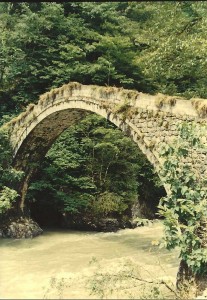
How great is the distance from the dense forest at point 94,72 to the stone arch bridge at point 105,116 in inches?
27.2

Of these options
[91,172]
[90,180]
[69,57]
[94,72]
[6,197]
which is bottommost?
[6,197]

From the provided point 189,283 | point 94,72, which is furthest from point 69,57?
point 189,283

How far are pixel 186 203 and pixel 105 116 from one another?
3411 millimetres

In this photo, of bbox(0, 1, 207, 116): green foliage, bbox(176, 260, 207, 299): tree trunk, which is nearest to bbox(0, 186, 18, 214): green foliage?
bbox(0, 1, 207, 116): green foliage

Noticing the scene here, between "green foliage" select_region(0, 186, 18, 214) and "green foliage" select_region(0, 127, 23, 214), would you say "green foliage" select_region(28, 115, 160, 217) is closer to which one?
"green foliage" select_region(0, 127, 23, 214)

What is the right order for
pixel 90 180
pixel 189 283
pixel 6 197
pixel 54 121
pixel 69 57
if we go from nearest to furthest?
pixel 189 283
pixel 6 197
pixel 54 121
pixel 90 180
pixel 69 57

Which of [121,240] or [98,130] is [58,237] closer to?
[121,240]

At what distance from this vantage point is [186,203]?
19.0ft

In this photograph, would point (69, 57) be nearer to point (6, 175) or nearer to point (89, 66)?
point (89, 66)

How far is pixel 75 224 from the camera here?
12383 mm

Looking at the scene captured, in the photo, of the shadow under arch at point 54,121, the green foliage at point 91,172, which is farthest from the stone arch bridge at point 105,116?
the green foliage at point 91,172

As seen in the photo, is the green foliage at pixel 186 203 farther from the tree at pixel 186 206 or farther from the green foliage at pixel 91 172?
the green foliage at pixel 91 172

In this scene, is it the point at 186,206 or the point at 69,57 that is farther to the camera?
the point at 69,57

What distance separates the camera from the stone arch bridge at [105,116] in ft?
22.9
